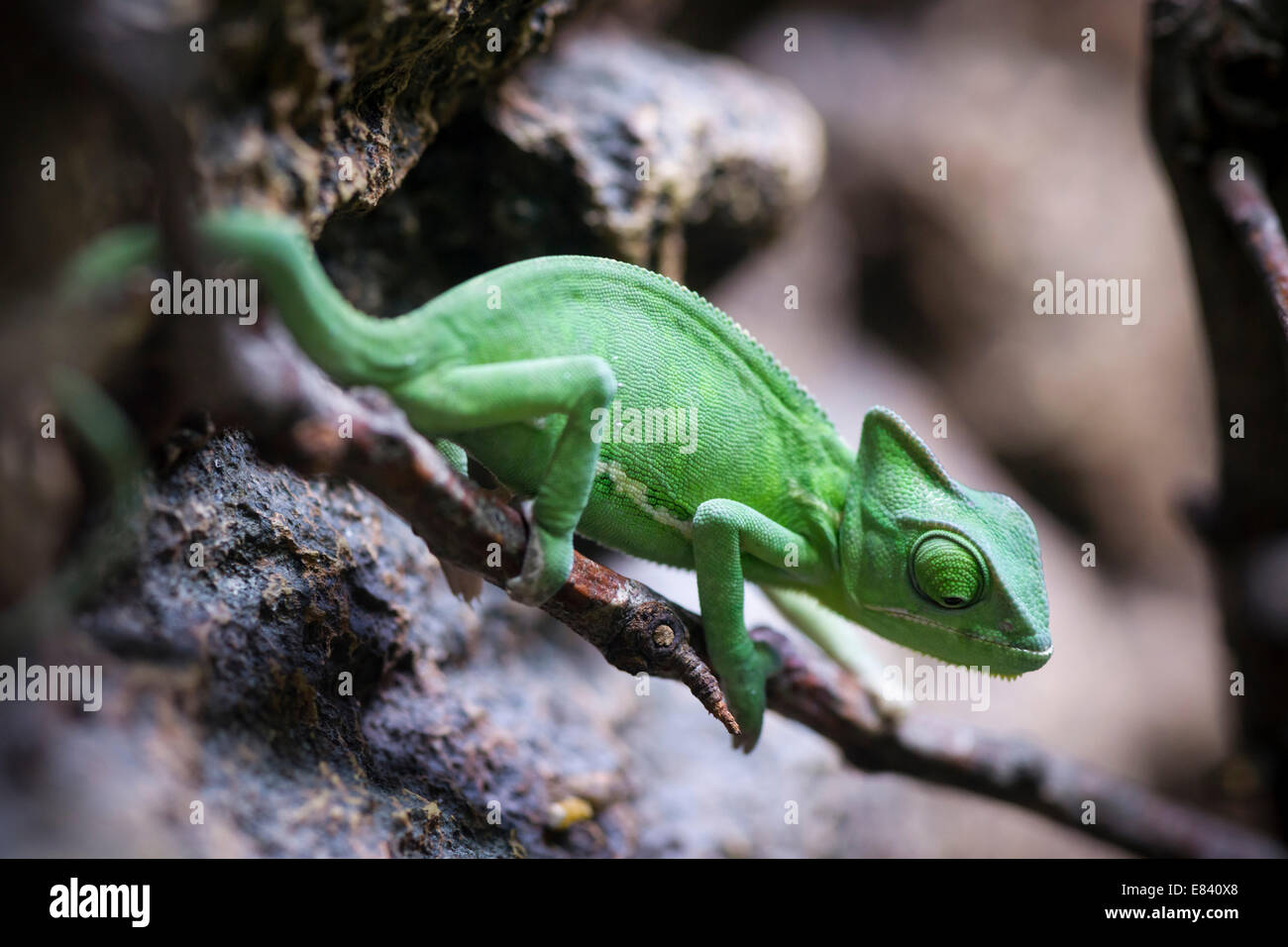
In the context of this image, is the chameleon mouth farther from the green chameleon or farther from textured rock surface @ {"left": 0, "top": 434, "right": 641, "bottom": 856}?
textured rock surface @ {"left": 0, "top": 434, "right": 641, "bottom": 856}

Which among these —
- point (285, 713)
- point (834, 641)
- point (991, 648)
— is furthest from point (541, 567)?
point (834, 641)

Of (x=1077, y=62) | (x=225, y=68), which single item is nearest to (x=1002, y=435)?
(x=1077, y=62)

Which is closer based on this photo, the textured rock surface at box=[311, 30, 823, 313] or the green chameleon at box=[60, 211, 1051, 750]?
the green chameleon at box=[60, 211, 1051, 750]

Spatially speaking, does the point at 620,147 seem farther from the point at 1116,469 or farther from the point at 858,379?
the point at 1116,469

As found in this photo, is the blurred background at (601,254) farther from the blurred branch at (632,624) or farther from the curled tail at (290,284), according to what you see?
the blurred branch at (632,624)

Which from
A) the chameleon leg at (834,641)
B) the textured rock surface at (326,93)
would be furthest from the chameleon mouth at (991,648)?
the textured rock surface at (326,93)

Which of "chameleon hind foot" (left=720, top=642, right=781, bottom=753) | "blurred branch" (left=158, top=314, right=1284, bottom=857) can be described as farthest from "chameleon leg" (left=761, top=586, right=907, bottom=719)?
"chameleon hind foot" (left=720, top=642, right=781, bottom=753)
